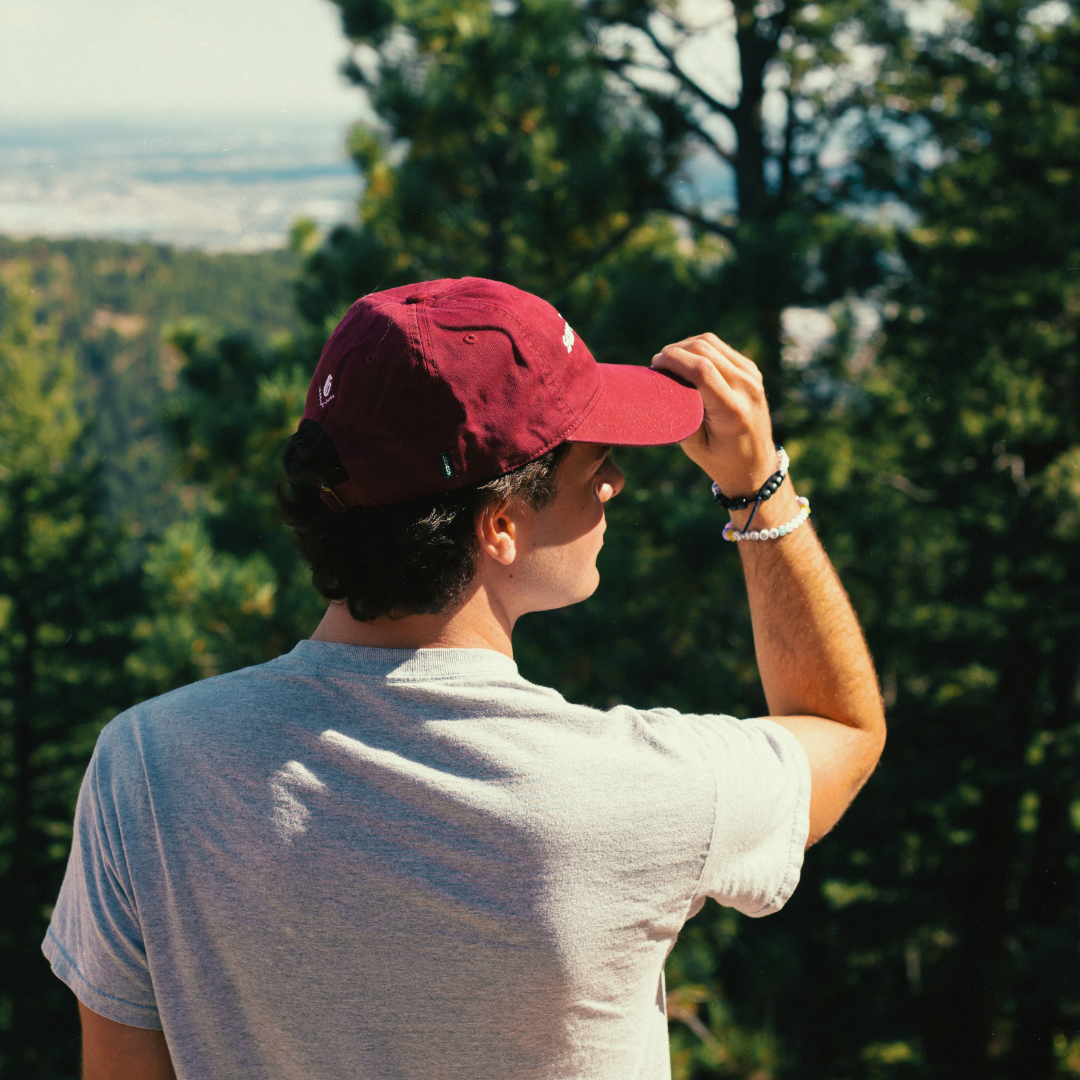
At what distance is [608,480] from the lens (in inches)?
43.8

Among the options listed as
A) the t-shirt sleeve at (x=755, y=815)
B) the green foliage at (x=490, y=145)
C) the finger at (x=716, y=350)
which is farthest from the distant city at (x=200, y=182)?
the t-shirt sleeve at (x=755, y=815)

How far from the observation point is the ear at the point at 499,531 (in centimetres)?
97

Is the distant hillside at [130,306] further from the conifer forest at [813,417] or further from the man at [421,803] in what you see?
the man at [421,803]

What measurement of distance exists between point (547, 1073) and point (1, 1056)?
15655mm

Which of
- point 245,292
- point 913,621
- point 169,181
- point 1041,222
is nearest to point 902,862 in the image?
point 913,621

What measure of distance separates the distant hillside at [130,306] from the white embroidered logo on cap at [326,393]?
49.7m

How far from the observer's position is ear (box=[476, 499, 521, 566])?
0.97 m

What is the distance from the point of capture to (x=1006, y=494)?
8.63 meters

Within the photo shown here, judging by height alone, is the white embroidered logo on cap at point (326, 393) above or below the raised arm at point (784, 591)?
above

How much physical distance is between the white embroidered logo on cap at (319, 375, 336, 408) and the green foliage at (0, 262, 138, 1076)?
14222mm

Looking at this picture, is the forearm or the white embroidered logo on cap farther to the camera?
the forearm

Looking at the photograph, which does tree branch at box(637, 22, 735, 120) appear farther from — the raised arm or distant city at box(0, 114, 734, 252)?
the raised arm

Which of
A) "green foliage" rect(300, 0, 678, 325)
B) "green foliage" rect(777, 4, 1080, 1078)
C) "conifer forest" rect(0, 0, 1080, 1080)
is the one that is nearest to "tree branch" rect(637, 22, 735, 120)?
"conifer forest" rect(0, 0, 1080, 1080)

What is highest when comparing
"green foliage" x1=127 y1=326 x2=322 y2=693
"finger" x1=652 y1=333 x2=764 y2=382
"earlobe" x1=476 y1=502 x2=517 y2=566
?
"finger" x1=652 y1=333 x2=764 y2=382
